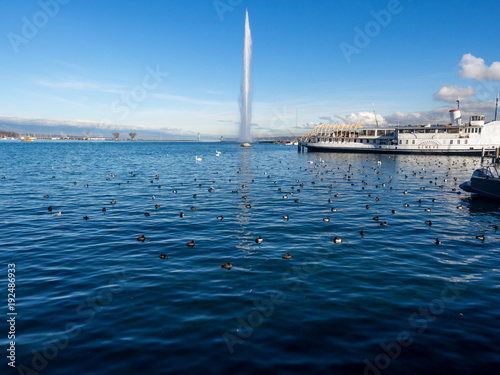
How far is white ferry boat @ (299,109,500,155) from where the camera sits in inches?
3989

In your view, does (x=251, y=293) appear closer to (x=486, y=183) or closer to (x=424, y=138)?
(x=486, y=183)

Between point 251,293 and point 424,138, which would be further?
point 424,138

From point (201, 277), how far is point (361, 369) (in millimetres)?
8094

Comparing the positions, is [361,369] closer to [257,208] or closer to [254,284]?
[254,284]

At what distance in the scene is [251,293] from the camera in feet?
43.5

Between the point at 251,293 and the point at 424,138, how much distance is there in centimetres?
11285

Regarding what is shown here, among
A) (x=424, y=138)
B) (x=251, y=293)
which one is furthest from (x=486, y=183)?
(x=424, y=138)

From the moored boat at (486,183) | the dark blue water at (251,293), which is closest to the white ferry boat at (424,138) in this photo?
the moored boat at (486,183)

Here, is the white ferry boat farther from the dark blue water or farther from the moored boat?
the dark blue water

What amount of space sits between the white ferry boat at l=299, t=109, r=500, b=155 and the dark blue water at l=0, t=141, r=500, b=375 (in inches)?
3484

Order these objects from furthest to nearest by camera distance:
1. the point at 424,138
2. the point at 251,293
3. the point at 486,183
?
1. the point at 424,138
2. the point at 486,183
3. the point at 251,293

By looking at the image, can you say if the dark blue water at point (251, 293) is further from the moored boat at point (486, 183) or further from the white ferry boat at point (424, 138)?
the white ferry boat at point (424, 138)

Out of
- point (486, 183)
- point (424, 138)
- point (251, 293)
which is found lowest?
point (251, 293)

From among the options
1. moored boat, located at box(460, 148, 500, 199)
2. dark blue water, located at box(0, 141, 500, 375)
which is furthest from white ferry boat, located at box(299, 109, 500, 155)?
dark blue water, located at box(0, 141, 500, 375)
